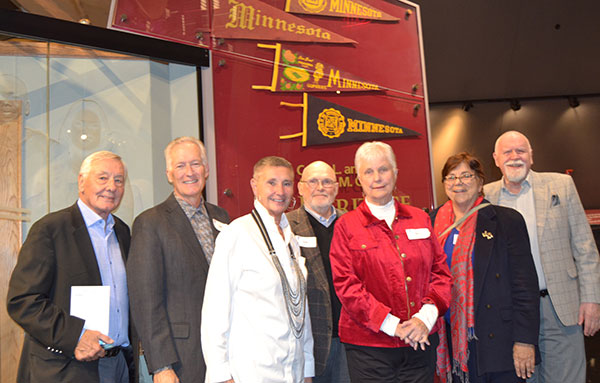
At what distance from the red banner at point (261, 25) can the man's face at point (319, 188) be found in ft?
4.14

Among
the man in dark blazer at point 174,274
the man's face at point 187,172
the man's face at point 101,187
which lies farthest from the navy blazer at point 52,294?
the man's face at point 187,172

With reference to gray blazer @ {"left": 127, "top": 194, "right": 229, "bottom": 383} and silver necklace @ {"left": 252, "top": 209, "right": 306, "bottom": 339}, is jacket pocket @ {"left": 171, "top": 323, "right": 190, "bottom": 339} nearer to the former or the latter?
gray blazer @ {"left": 127, "top": 194, "right": 229, "bottom": 383}

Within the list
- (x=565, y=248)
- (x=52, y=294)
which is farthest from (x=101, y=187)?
(x=565, y=248)

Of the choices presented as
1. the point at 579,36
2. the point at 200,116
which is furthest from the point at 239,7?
the point at 579,36

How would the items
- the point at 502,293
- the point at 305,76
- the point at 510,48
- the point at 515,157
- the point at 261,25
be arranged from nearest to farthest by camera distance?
1. the point at 502,293
2. the point at 515,157
3. the point at 261,25
4. the point at 305,76
5. the point at 510,48

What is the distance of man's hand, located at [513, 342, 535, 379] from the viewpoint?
2.18 metres

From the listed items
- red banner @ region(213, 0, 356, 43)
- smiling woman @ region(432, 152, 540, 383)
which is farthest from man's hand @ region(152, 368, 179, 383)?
red banner @ region(213, 0, 356, 43)

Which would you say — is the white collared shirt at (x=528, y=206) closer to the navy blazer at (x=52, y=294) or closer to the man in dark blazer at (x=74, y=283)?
the man in dark blazer at (x=74, y=283)

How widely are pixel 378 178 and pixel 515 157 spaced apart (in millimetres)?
1040

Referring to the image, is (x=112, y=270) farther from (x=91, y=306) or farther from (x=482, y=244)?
(x=482, y=244)

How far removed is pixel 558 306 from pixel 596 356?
7.90 feet

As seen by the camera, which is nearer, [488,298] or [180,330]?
[180,330]

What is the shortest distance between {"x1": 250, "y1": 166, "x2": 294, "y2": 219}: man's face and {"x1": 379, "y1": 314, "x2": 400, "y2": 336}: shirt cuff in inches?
24.4

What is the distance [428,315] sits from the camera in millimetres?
1870
